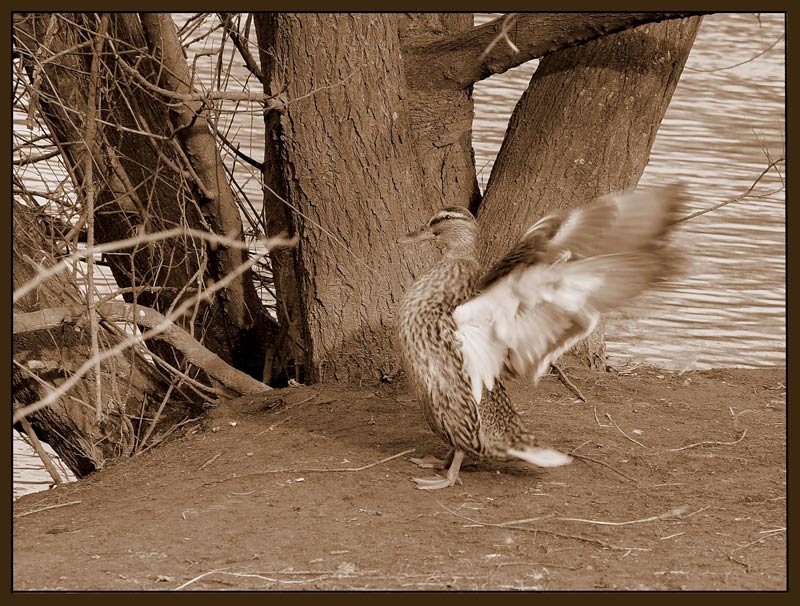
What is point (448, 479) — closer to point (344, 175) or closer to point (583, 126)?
point (344, 175)

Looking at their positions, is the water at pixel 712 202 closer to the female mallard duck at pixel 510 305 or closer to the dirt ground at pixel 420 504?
the female mallard duck at pixel 510 305

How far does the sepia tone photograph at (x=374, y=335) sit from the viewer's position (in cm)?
380

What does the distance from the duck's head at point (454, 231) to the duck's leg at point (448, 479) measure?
2.56 feet

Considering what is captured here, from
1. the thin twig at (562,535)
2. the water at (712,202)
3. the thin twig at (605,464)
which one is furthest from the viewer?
the water at (712,202)

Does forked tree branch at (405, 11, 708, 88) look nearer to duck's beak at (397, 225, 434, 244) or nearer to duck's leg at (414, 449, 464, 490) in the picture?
duck's beak at (397, 225, 434, 244)

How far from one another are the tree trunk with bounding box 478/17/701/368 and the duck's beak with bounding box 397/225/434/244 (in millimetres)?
799

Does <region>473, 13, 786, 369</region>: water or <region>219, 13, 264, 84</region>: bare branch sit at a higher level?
<region>219, 13, 264, 84</region>: bare branch

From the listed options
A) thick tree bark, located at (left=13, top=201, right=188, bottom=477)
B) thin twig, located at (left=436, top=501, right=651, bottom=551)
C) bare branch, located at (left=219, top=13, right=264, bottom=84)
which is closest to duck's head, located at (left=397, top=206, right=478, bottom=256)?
thin twig, located at (left=436, top=501, right=651, bottom=551)

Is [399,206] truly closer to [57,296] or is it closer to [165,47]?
[165,47]

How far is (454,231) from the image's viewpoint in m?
4.58

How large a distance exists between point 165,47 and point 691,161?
611 cm

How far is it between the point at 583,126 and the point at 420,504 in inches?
83.4

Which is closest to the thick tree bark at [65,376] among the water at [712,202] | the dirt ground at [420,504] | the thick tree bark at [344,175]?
the dirt ground at [420,504]

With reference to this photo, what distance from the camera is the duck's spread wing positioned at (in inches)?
151
